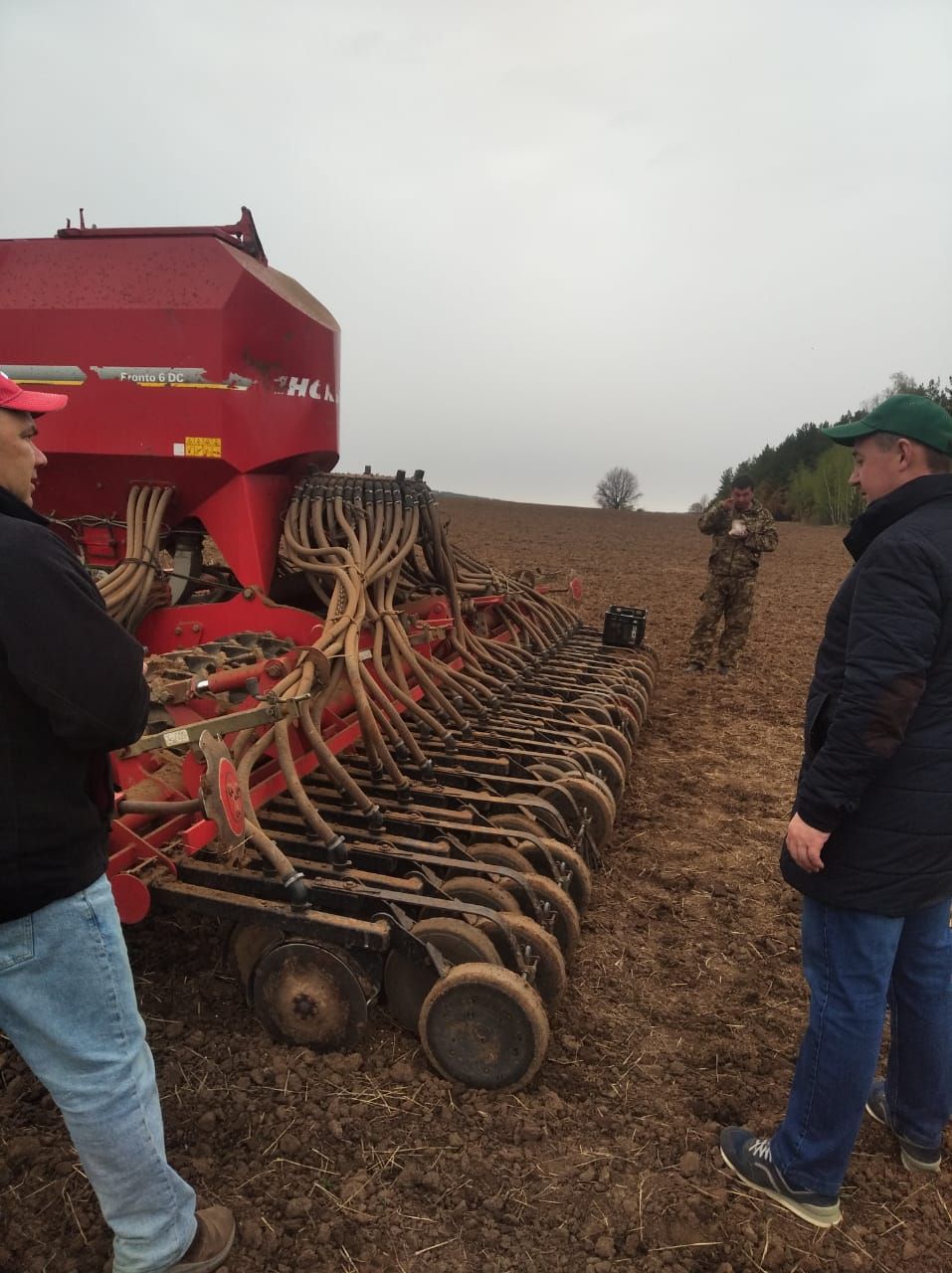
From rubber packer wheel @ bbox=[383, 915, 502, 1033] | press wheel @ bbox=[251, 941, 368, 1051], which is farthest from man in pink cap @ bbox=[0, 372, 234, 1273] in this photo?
rubber packer wheel @ bbox=[383, 915, 502, 1033]

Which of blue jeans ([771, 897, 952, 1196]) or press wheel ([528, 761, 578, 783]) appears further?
press wheel ([528, 761, 578, 783])

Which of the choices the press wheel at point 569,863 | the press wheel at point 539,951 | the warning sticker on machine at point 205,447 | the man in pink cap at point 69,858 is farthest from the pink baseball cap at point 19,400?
the warning sticker on machine at point 205,447

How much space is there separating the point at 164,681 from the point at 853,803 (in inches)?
86.1

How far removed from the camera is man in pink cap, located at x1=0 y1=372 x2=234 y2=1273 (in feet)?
4.62

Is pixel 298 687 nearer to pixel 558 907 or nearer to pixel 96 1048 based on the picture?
pixel 558 907

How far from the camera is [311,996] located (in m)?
2.53

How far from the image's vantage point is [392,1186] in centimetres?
210

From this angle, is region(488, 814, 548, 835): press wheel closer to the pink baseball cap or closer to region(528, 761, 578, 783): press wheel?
region(528, 761, 578, 783): press wheel

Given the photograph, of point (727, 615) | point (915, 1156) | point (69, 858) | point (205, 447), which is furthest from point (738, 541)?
point (69, 858)

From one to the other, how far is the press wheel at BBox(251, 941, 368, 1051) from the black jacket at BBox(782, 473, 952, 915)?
1376 mm

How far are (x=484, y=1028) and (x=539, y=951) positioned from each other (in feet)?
1.01

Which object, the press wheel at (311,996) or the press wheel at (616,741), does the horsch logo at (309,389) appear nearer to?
the press wheel at (616,741)

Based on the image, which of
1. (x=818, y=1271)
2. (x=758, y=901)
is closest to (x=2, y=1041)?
(x=818, y=1271)

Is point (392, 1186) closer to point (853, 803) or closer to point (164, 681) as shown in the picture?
point (853, 803)
